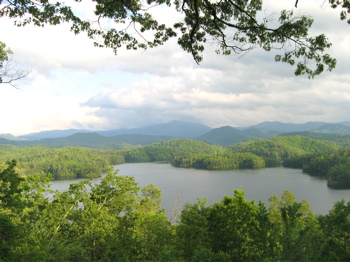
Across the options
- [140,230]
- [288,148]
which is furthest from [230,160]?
[140,230]

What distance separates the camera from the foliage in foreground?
7203 mm

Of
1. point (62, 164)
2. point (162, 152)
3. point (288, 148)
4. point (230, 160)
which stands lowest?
point (62, 164)

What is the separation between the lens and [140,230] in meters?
9.98

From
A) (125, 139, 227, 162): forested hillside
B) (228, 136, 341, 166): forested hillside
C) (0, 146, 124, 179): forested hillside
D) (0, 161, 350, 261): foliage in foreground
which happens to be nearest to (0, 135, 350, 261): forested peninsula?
(0, 161, 350, 261): foliage in foreground

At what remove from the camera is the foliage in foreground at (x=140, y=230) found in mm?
7203

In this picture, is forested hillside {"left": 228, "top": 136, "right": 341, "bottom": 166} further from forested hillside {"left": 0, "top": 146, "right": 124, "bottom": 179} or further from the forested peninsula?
the forested peninsula

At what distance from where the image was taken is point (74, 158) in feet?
316

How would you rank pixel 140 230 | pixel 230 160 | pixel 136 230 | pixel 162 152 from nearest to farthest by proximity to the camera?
pixel 136 230, pixel 140 230, pixel 230 160, pixel 162 152

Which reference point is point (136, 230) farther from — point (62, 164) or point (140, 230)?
point (62, 164)

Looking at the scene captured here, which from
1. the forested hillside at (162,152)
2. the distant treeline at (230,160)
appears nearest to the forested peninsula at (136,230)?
the distant treeline at (230,160)

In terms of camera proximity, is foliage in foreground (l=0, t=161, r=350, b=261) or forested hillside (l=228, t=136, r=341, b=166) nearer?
foliage in foreground (l=0, t=161, r=350, b=261)

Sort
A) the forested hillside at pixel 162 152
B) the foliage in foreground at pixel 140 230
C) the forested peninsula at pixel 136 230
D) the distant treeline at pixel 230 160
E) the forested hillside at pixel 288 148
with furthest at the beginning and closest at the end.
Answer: the forested hillside at pixel 162 152 → the forested hillside at pixel 288 148 → the distant treeline at pixel 230 160 → the foliage in foreground at pixel 140 230 → the forested peninsula at pixel 136 230

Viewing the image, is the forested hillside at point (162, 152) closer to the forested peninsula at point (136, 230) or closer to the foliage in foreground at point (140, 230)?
the forested peninsula at point (136, 230)

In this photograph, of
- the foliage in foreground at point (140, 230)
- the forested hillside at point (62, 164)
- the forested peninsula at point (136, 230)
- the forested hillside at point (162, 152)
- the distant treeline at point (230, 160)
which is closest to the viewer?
the forested peninsula at point (136, 230)
